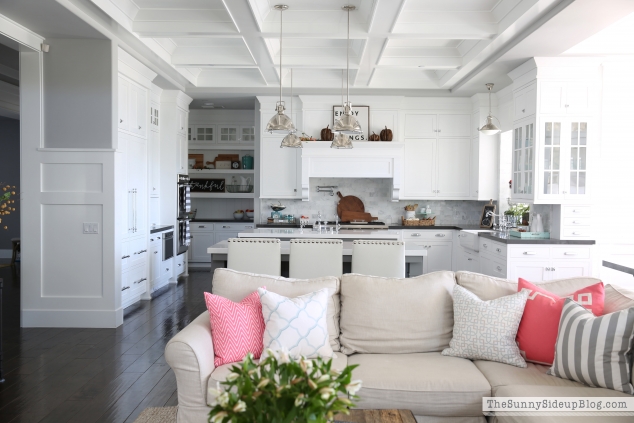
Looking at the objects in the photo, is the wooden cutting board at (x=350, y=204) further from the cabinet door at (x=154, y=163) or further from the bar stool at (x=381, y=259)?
the bar stool at (x=381, y=259)

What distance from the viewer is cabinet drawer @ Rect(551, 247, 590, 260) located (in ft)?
18.8

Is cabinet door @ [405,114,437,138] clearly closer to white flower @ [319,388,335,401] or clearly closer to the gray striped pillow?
the gray striped pillow

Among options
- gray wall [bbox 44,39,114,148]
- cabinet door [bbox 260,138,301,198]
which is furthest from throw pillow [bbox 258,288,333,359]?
cabinet door [bbox 260,138,301,198]

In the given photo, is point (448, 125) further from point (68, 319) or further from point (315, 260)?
point (68, 319)

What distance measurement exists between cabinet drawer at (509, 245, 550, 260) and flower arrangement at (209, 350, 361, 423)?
4.52m

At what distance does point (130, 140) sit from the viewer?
6.32 m

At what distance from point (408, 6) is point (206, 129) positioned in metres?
5.79

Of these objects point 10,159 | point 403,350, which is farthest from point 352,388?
point 10,159

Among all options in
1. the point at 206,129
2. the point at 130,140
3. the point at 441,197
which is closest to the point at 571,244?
the point at 441,197

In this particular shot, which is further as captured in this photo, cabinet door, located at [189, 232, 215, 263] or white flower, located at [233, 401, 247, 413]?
cabinet door, located at [189, 232, 215, 263]

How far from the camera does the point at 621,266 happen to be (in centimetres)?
547

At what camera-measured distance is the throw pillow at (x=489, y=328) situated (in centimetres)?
304

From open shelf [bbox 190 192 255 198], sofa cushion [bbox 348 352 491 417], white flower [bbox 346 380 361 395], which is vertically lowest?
sofa cushion [bbox 348 352 491 417]

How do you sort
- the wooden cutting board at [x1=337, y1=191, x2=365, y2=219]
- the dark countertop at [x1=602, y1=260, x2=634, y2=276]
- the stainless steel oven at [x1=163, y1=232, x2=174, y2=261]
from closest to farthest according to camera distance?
1. the dark countertop at [x1=602, y1=260, x2=634, y2=276]
2. the stainless steel oven at [x1=163, y1=232, x2=174, y2=261]
3. the wooden cutting board at [x1=337, y1=191, x2=365, y2=219]
